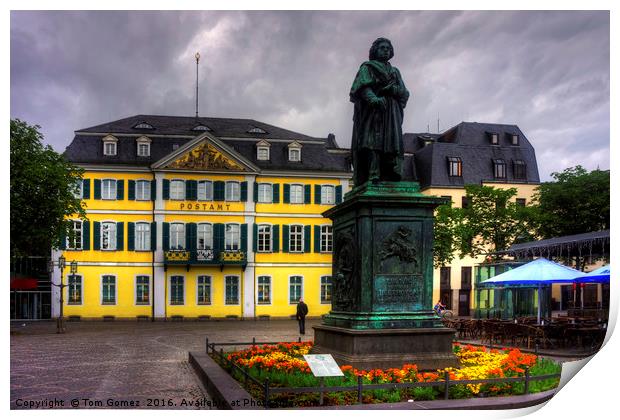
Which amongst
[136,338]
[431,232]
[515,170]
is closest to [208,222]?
[136,338]

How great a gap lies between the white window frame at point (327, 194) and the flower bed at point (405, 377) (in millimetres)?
30355

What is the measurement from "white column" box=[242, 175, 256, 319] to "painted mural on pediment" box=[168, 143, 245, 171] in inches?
74.4

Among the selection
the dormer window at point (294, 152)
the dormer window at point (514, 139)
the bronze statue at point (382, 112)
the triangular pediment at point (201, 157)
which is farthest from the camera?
the dormer window at point (514, 139)

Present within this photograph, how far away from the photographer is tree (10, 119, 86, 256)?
24047 millimetres

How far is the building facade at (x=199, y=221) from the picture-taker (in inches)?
1565

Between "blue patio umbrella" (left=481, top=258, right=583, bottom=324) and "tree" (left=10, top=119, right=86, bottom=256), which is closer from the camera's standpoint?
"blue patio umbrella" (left=481, top=258, right=583, bottom=324)

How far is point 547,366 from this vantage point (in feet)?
35.7

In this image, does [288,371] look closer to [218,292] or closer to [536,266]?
[536,266]

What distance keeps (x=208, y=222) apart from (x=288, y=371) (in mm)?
30497

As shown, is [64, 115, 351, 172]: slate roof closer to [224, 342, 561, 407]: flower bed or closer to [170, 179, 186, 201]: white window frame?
[170, 179, 186, 201]: white window frame

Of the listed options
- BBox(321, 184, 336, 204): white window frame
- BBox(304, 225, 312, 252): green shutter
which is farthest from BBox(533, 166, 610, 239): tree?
BBox(304, 225, 312, 252): green shutter

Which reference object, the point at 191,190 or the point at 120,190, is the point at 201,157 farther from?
the point at 120,190

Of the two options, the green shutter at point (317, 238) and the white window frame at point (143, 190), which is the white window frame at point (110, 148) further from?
the green shutter at point (317, 238)

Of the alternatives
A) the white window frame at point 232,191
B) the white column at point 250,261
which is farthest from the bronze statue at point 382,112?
the white column at point 250,261
